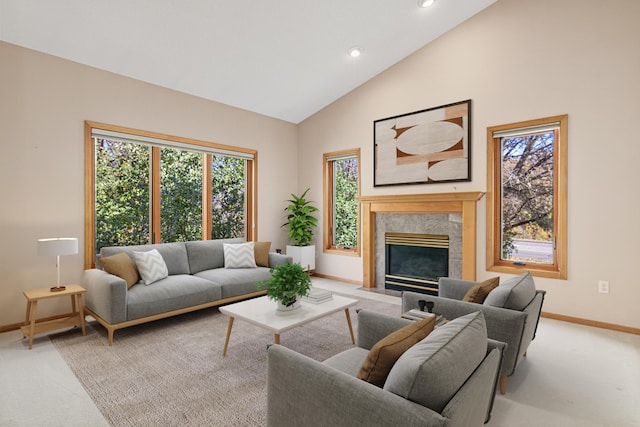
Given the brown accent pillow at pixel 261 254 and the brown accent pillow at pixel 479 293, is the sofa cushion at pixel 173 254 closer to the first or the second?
the brown accent pillow at pixel 261 254

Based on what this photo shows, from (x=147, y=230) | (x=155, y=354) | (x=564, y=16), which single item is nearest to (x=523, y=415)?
(x=155, y=354)

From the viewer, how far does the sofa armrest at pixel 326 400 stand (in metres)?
1.10

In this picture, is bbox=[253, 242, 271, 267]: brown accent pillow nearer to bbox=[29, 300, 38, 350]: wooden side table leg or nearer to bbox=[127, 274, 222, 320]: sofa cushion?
bbox=[127, 274, 222, 320]: sofa cushion

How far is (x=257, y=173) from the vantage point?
567 cm

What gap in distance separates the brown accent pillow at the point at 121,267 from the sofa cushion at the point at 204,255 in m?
0.80

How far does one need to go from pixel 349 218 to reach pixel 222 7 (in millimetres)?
3540

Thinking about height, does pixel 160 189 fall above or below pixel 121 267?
above

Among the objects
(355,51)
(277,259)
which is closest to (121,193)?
(277,259)

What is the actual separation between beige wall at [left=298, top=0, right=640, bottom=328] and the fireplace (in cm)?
55

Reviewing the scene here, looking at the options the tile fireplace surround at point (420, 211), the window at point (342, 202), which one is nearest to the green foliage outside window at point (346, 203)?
the window at point (342, 202)

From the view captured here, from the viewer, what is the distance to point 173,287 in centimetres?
360

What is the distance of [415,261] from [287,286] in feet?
9.29

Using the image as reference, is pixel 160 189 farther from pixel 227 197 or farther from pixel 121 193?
pixel 227 197

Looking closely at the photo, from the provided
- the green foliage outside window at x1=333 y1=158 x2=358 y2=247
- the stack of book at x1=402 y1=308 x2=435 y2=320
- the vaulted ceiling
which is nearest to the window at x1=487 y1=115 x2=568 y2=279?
the vaulted ceiling
